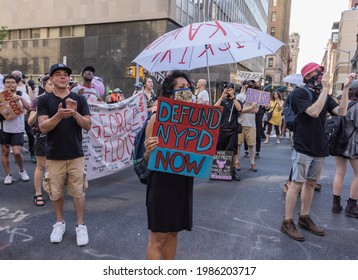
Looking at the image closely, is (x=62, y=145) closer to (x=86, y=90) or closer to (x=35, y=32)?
(x=86, y=90)

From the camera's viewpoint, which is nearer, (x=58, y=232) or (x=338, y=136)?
(x=58, y=232)

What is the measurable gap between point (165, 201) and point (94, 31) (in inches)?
980

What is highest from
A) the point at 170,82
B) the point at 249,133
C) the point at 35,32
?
the point at 35,32

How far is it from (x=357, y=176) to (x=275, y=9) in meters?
87.1

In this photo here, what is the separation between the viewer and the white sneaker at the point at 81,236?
3.59 m

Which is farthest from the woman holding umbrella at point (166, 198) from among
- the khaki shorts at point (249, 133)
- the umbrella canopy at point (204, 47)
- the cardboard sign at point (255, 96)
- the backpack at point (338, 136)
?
the khaki shorts at point (249, 133)

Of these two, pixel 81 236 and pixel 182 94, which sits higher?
pixel 182 94

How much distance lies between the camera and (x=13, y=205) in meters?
4.79

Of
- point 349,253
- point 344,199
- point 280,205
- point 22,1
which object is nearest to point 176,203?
point 349,253

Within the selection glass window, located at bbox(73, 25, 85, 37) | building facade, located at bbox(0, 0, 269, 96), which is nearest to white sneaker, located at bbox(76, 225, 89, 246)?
building facade, located at bbox(0, 0, 269, 96)

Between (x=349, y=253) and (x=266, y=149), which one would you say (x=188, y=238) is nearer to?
(x=349, y=253)

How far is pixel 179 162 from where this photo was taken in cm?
253

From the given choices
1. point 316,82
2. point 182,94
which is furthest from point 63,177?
point 316,82

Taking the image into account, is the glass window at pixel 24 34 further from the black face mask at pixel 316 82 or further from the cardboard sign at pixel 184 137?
the cardboard sign at pixel 184 137
